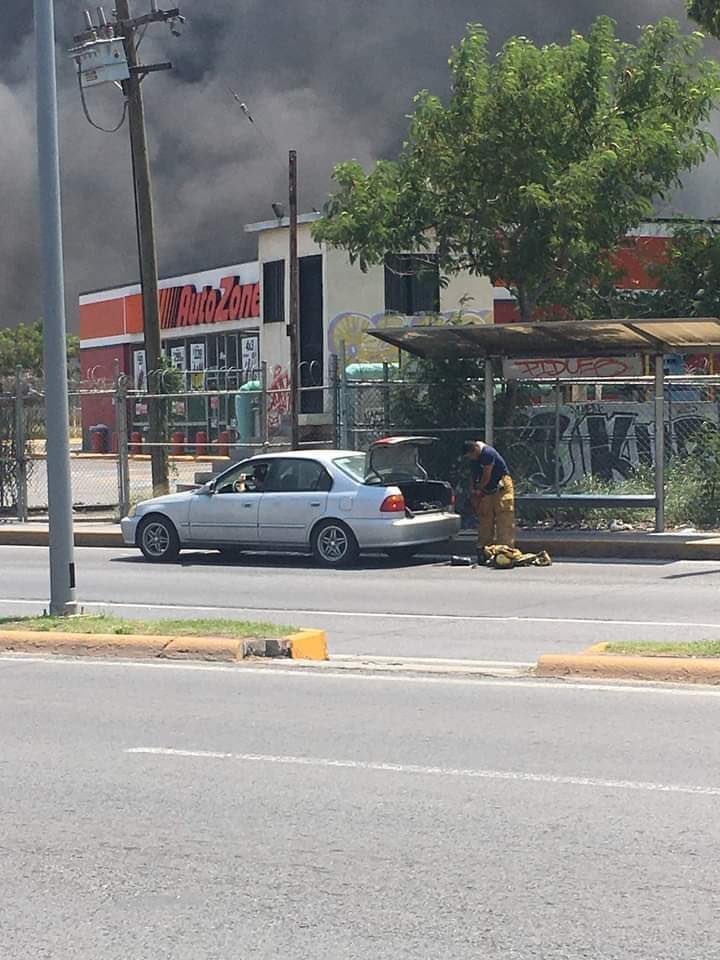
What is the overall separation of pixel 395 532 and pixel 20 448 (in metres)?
9.14

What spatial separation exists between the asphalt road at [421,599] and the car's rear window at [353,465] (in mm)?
1161

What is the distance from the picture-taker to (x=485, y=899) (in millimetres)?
5359

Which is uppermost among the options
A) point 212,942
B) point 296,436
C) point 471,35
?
point 471,35

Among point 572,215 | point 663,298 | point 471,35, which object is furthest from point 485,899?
point 663,298

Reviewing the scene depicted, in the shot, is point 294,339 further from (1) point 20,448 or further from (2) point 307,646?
(2) point 307,646

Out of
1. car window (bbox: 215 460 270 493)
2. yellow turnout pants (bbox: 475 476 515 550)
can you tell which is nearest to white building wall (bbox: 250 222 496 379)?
car window (bbox: 215 460 270 493)

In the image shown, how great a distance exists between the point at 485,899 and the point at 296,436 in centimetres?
1914

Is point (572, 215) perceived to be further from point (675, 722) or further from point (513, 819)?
point (513, 819)

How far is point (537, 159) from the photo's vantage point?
69.6ft

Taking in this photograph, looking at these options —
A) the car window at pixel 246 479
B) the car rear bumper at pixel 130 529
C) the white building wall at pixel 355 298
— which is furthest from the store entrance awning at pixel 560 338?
the white building wall at pixel 355 298

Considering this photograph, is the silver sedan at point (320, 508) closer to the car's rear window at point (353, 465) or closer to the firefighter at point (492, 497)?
the car's rear window at point (353, 465)

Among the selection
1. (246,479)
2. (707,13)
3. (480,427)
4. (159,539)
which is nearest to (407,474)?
(246,479)

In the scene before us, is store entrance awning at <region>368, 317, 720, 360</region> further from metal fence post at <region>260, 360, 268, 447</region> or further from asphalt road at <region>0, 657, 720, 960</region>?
asphalt road at <region>0, 657, 720, 960</region>

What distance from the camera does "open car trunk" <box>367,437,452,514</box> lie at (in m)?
18.1
